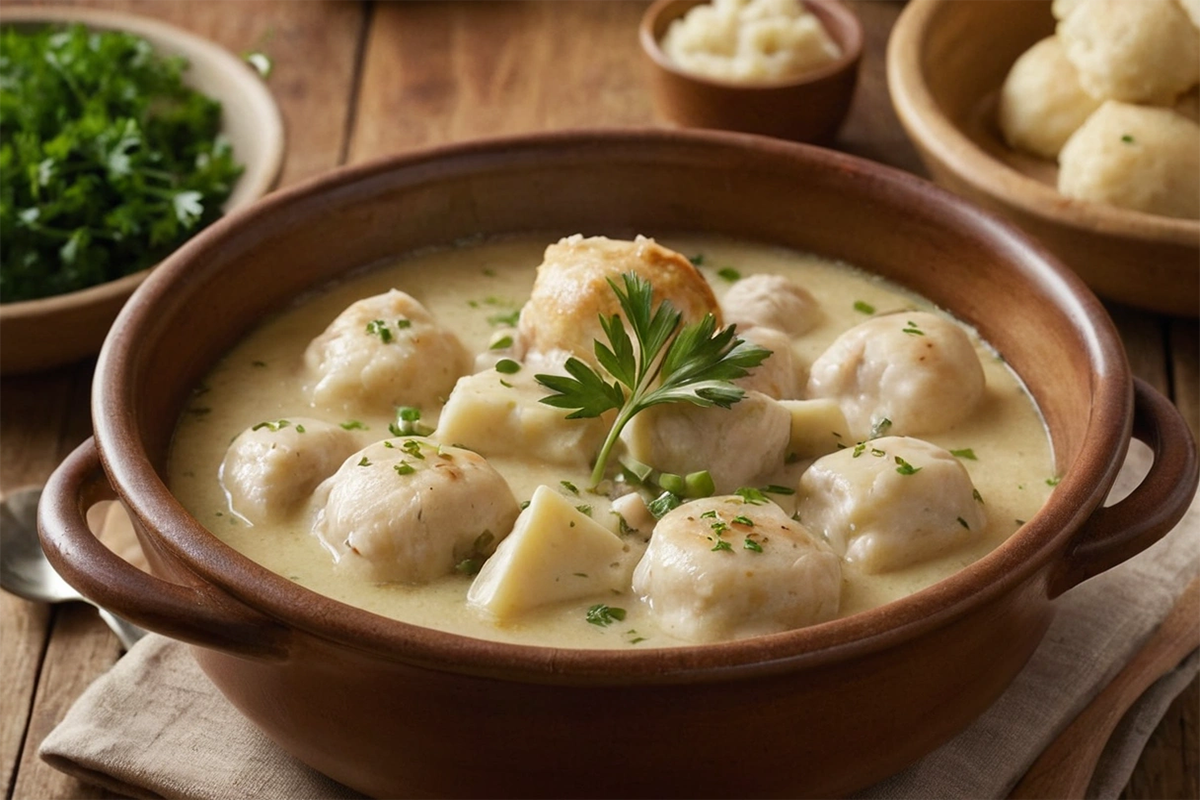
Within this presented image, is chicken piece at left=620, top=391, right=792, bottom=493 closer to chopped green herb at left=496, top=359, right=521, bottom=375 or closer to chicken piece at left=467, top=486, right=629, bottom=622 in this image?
chicken piece at left=467, top=486, right=629, bottom=622

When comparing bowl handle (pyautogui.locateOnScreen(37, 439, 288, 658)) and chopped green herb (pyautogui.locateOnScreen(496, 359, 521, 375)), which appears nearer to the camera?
bowl handle (pyautogui.locateOnScreen(37, 439, 288, 658))

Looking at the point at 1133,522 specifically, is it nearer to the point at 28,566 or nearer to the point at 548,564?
the point at 548,564

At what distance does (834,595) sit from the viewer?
258 centimetres

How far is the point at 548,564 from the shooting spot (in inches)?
103

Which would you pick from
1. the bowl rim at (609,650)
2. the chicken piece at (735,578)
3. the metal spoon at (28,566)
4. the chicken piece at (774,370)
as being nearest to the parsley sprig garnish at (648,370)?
the chicken piece at (774,370)

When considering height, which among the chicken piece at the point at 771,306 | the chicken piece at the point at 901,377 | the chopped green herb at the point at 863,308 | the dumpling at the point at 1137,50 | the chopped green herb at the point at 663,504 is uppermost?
the dumpling at the point at 1137,50

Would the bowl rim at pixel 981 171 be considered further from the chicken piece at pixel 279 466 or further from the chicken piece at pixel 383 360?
the chicken piece at pixel 279 466

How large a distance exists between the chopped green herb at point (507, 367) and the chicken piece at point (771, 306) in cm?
50

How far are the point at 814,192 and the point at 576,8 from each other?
7.84ft

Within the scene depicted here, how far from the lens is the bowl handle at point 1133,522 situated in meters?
2.60

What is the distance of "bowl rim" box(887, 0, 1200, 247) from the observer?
150 inches

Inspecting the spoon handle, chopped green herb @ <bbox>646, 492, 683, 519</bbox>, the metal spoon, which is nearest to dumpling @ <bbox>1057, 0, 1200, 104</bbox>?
the spoon handle

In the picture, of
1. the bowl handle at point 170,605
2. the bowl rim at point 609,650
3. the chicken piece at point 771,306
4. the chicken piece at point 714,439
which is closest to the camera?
the bowl rim at point 609,650

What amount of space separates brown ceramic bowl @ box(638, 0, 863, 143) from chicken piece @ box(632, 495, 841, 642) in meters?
2.26
